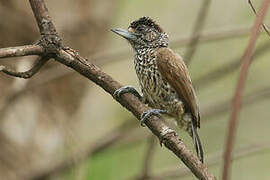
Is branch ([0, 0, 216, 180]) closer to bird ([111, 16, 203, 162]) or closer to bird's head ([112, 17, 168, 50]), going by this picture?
bird ([111, 16, 203, 162])

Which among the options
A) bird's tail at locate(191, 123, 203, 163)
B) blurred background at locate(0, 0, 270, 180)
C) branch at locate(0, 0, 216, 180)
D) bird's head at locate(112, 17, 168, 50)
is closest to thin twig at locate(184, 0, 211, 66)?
blurred background at locate(0, 0, 270, 180)

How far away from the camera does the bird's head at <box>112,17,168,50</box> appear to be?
132 inches

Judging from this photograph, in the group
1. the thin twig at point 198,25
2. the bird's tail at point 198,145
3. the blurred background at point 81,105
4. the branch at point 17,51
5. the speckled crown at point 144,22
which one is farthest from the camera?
the blurred background at point 81,105

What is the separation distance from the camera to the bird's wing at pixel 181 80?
10.2 ft

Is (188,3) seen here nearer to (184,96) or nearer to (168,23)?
(168,23)

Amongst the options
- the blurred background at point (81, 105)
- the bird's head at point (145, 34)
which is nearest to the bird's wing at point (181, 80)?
the bird's head at point (145, 34)

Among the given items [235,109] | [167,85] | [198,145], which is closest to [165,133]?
[198,145]

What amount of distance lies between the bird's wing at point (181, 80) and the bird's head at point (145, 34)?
0.25 metres

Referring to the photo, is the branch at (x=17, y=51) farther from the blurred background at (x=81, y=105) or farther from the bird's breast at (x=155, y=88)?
the blurred background at (x=81, y=105)

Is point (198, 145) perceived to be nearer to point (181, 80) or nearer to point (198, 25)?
point (181, 80)

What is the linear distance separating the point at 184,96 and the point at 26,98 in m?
1.86

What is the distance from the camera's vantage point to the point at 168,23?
666 cm

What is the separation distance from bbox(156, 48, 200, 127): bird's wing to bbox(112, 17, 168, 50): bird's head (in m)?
0.25

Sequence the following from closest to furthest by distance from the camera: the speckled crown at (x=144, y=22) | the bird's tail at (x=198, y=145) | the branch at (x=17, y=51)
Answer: the branch at (x=17, y=51)
the bird's tail at (x=198, y=145)
the speckled crown at (x=144, y=22)
